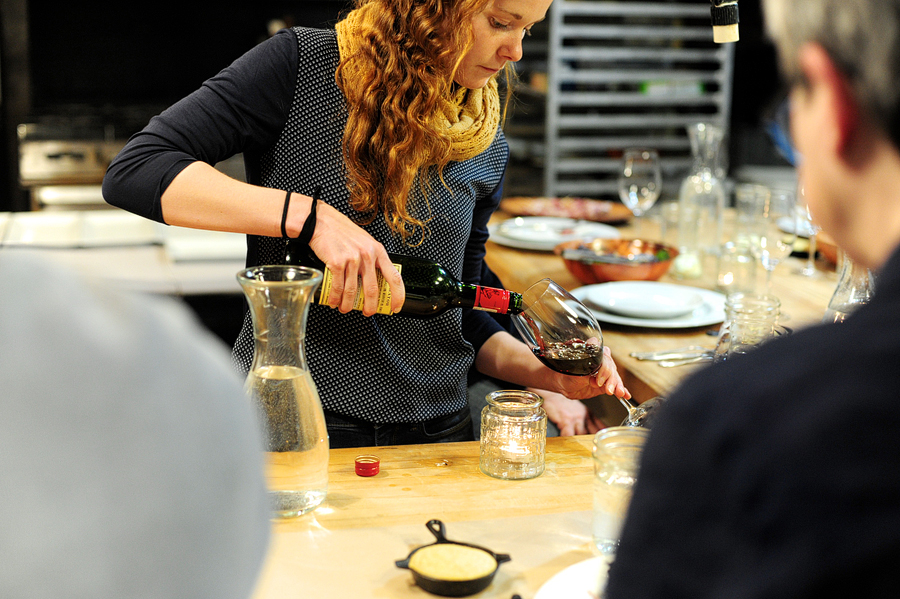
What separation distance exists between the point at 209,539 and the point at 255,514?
0.03m

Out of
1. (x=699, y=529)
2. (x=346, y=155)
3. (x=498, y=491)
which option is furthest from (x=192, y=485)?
(x=346, y=155)

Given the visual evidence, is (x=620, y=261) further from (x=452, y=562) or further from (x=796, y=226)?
(x=452, y=562)

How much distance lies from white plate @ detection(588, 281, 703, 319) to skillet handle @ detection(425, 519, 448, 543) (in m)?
0.97

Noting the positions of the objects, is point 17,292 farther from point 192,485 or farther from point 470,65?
point 470,65

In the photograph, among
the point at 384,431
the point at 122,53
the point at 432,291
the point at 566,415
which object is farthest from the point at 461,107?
the point at 122,53

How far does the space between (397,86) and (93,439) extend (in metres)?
1.15

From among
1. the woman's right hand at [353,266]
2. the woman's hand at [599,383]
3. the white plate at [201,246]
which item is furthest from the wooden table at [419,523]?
the white plate at [201,246]

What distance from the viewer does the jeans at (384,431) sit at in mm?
1469

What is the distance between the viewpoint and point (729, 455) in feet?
1.44

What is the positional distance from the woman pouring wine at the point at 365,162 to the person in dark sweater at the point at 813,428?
0.80 meters

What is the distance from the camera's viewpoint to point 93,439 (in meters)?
0.33

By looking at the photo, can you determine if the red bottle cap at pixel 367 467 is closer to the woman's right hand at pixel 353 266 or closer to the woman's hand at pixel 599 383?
the woman's right hand at pixel 353 266

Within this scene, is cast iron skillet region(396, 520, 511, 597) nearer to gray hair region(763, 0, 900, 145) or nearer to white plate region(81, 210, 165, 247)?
gray hair region(763, 0, 900, 145)

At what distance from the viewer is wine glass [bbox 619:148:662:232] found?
2.47 metres
